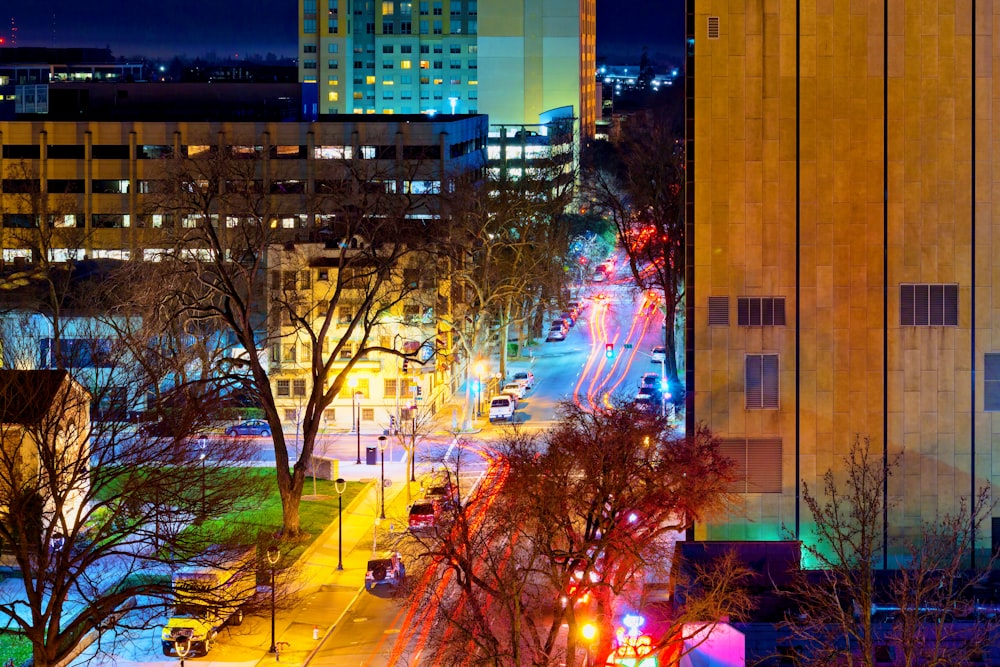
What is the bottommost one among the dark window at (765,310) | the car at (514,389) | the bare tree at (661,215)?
the car at (514,389)

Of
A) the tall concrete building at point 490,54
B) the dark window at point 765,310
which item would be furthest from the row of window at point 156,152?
the tall concrete building at point 490,54

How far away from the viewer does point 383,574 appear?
144ft

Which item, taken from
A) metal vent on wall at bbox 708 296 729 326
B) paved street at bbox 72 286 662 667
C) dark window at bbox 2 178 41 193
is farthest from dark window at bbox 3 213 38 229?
metal vent on wall at bbox 708 296 729 326

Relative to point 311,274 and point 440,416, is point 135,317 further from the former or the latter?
point 440,416

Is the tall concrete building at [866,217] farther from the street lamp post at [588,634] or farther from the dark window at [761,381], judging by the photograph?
the street lamp post at [588,634]

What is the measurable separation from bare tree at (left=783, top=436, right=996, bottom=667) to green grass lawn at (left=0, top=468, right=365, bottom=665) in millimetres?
15546

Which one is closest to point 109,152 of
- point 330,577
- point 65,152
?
point 65,152

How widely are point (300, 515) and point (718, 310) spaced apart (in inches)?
740

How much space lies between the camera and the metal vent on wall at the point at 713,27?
4138cm

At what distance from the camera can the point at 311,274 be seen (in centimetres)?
7175

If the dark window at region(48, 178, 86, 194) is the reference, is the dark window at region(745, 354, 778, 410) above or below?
below

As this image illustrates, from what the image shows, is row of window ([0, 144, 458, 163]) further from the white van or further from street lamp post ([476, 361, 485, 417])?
the white van

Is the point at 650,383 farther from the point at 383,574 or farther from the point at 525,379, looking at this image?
the point at 383,574

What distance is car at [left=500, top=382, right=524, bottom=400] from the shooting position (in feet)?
254
